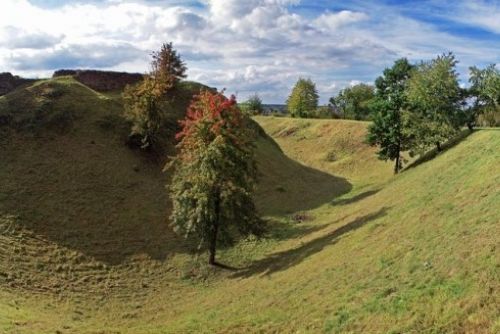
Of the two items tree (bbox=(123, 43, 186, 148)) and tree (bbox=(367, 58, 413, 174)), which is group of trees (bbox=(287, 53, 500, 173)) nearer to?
tree (bbox=(367, 58, 413, 174))

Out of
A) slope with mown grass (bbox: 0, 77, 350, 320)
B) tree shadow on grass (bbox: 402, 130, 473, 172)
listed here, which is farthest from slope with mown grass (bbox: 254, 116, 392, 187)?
tree shadow on grass (bbox: 402, 130, 473, 172)

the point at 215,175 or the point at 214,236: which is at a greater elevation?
the point at 215,175

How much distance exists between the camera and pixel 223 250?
136ft

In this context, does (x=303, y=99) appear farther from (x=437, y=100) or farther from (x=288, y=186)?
(x=437, y=100)

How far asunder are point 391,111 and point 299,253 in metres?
28.5

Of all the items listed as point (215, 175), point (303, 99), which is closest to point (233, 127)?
point (215, 175)

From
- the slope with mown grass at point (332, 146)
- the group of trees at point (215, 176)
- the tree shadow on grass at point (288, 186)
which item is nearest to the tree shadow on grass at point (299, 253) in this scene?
the group of trees at point (215, 176)

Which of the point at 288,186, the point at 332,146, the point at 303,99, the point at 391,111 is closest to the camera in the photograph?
the point at 391,111

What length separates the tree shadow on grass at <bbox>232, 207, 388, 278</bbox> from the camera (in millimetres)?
33562

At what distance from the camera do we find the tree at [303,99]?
131250 millimetres

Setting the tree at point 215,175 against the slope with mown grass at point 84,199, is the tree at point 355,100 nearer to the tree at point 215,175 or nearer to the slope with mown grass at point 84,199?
the slope with mown grass at point 84,199

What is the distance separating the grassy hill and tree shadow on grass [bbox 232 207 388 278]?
0.58 feet

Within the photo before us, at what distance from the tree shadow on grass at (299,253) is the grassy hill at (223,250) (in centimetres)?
18

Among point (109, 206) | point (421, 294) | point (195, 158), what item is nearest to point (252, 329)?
point (421, 294)
